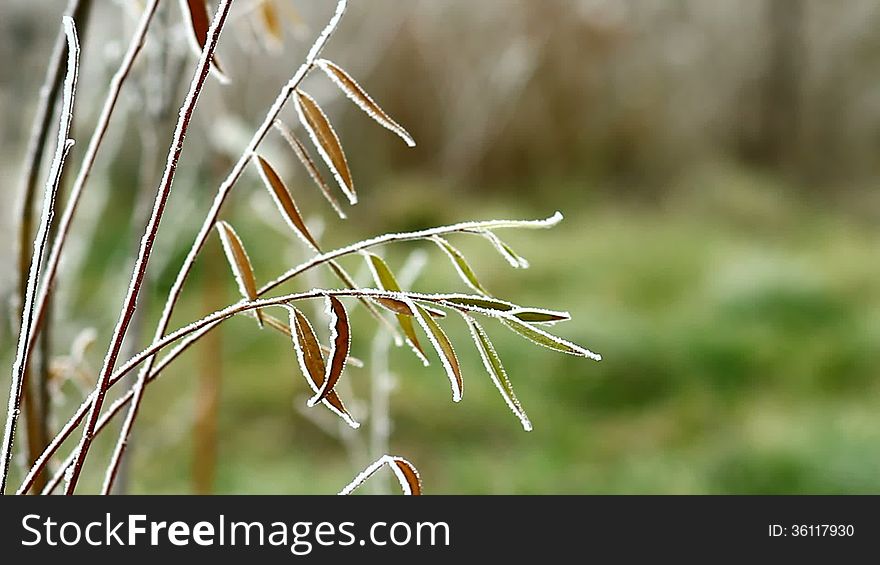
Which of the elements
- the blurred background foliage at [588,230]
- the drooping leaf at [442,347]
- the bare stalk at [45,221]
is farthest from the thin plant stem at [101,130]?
the blurred background foliage at [588,230]

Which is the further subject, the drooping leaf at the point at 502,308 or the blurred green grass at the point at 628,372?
the blurred green grass at the point at 628,372

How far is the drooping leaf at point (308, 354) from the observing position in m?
0.31

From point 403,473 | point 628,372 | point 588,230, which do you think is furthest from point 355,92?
point 588,230

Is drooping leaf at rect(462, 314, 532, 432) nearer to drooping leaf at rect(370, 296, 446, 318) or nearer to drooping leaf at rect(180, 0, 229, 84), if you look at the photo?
drooping leaf at rect(370, 296, 446, 318)

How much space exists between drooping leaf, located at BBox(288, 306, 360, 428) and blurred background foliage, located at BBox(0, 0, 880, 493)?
3.45 ft

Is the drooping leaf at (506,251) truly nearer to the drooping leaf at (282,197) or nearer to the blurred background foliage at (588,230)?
the drooping leaf at (282,197)

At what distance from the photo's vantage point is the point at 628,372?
2488mm

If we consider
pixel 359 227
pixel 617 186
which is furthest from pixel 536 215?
A: pixel 359 227

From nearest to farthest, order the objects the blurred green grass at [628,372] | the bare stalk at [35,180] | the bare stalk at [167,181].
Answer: the bare stalk at [167,181], the bare stalk at [35,180], the blurred green grass at [628,372]

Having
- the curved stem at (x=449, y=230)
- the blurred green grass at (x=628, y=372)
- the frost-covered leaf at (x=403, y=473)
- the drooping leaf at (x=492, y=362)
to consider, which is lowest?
the frost-covered leaf at (x=403, y=473)

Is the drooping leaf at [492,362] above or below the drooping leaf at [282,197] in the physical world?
below

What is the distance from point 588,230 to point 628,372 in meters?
0.71

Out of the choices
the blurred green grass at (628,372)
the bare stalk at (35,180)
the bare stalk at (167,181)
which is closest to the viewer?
the bare stalk at (167,181)
